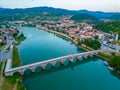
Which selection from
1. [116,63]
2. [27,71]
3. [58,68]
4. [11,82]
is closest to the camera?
[11,82]

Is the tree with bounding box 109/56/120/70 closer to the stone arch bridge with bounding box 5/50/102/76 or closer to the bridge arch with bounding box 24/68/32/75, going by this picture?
the stone arch bridge with bounding box 5/50/102/76

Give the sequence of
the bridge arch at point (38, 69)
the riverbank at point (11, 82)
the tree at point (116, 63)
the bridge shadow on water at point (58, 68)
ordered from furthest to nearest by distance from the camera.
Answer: the bridge arch at point (38, 69) → the tree at point (116, 63) → the bridge shadow on water at point (58, 68) → the riverbank at point (11, 82)

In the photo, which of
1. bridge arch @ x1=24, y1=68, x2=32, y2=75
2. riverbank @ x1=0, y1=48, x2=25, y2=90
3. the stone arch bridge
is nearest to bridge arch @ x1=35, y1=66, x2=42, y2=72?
the stone arch bridge

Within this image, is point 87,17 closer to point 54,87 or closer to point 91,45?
point 91,45

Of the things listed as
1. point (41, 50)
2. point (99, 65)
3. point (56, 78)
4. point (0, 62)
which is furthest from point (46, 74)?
point (41, 50)

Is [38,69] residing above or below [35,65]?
below

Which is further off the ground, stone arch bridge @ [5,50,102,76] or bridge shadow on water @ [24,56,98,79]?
stone arch bridge @ [5,50,102,76]

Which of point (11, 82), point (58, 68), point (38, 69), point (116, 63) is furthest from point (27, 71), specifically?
point (116, 63)

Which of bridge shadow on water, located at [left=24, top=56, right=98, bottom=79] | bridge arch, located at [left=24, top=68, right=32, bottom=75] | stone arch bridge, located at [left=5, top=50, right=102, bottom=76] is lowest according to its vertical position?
bridge shadow on water, located at [left=24, top=56, right=98, bottom=79]

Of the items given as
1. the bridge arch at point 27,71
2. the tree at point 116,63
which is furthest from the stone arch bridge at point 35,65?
the tree at point 116,63

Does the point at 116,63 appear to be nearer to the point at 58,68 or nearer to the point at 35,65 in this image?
the point at 58,68

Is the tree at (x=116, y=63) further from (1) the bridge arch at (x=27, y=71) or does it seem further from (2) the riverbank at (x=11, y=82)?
(2) the riverbank at (x=11, y=82)
